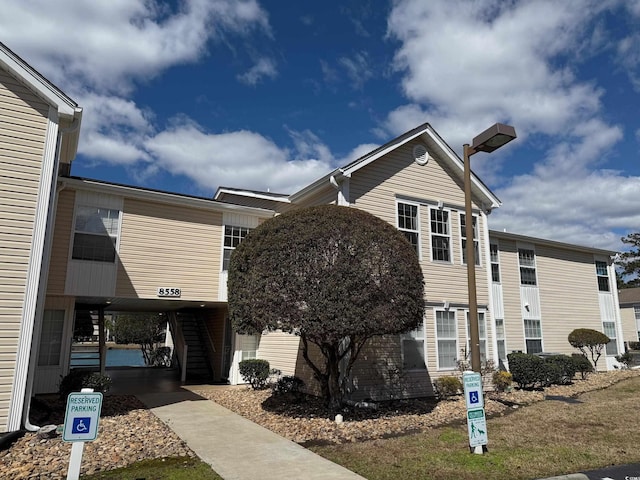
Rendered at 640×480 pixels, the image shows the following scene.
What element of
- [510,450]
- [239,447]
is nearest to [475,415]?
[510,450]

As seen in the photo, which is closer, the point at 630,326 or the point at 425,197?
the point at 425,197

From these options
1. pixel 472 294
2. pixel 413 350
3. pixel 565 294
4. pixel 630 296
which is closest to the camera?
pixel 472 294

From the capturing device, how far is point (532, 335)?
18641 millimetres

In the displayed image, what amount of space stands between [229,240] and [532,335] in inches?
534

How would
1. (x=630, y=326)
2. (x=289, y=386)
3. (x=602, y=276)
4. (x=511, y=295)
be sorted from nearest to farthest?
1. (x=289, y=386)
2. (x=511, y=295)
3. (x=602, y=276)
4. (x=630, y=326)

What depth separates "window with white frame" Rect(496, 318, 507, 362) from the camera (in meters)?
15.8

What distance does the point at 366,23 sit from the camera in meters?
12.0

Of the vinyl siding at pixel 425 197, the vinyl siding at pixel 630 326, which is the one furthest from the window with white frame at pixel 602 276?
the vinyl siding at pixel 630 326

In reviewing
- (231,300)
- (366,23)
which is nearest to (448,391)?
(231,300)

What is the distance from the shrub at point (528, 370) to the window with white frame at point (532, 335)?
3986 millimetres

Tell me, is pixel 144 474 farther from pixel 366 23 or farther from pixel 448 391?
pixel 366 23

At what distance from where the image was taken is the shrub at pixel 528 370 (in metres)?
14.3

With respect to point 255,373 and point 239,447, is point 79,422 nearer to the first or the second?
point 239,447

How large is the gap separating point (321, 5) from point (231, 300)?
807 centimetres
